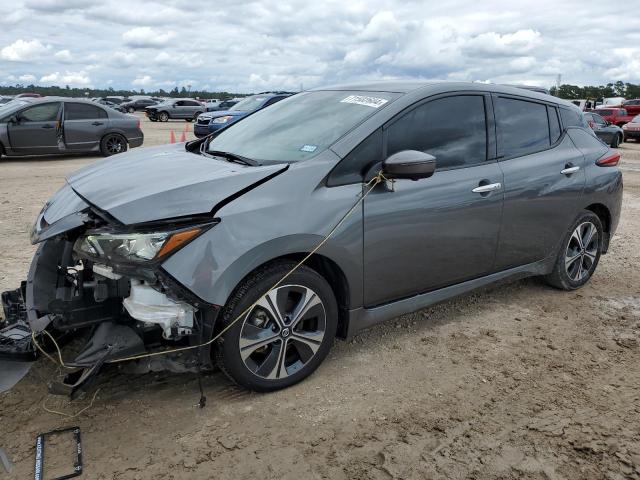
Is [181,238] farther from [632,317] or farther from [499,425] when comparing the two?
[632,317]

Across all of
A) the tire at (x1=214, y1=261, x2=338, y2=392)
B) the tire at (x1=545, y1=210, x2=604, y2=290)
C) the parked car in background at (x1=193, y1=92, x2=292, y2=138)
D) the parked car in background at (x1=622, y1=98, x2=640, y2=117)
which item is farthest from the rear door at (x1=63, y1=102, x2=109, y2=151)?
the parked car in background at (x1=622, y1=98, x2=640, y2=117)

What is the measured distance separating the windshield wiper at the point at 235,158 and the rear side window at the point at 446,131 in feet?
2.71

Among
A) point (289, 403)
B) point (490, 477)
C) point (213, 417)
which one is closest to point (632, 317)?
point (490, 477)

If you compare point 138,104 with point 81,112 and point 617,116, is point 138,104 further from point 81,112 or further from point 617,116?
point 81,112

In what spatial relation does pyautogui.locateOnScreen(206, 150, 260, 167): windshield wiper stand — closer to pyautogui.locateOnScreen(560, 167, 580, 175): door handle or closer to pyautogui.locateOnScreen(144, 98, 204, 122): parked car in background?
pyautogui.locateOnScreen(560, 167, 580, 175): door handle

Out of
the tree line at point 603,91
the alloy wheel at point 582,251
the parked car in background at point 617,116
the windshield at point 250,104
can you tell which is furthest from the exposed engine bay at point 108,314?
the tree line at point 603,91

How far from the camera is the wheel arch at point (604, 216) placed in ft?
15.9

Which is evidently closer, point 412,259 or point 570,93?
point 412,259

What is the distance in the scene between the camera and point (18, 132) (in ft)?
39.9

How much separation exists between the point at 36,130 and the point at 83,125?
99 centimetres

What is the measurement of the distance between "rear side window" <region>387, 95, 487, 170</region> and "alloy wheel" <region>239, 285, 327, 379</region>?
1.06 meters

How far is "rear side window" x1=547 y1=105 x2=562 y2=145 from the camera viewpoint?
4491 mm

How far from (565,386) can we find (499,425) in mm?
675

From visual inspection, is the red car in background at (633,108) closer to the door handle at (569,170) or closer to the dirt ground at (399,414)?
the door handle at (569,170)
